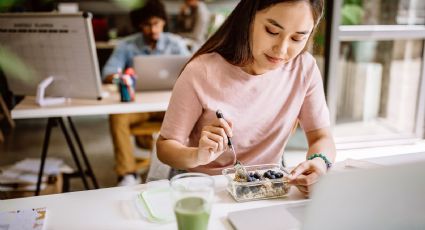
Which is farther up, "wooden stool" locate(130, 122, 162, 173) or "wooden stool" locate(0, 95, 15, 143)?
"wooden stool" locate(130, 122, 162, 173)

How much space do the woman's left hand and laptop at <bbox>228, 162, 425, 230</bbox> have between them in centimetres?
33

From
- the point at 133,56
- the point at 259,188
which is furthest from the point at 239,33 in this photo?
the point at 133,56

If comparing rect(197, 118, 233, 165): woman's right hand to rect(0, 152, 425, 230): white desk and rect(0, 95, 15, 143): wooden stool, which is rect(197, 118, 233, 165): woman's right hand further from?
rect(0, 95, 15, 143): wooden stool

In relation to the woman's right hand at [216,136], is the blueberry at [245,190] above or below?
below

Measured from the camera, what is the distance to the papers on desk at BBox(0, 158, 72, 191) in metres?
2.13

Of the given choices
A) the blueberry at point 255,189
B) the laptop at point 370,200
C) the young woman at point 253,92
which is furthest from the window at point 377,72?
the laptop at point 370,200

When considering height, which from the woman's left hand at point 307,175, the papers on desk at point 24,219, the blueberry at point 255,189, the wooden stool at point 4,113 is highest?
the woman's left hand at point 307,175

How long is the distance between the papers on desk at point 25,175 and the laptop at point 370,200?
75.4 inches

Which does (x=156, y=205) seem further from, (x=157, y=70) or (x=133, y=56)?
(x=133, y=56)

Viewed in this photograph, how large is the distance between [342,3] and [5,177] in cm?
270

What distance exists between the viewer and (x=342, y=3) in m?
3.18

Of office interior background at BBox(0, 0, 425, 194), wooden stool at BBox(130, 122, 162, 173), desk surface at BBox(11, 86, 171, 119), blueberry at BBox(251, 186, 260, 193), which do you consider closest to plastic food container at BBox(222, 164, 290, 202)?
blueberry at BBox(251, 186, 260, 193)

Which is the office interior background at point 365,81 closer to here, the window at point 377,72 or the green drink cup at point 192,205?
the window at point 377,72

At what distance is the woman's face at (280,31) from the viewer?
3.57 ft
